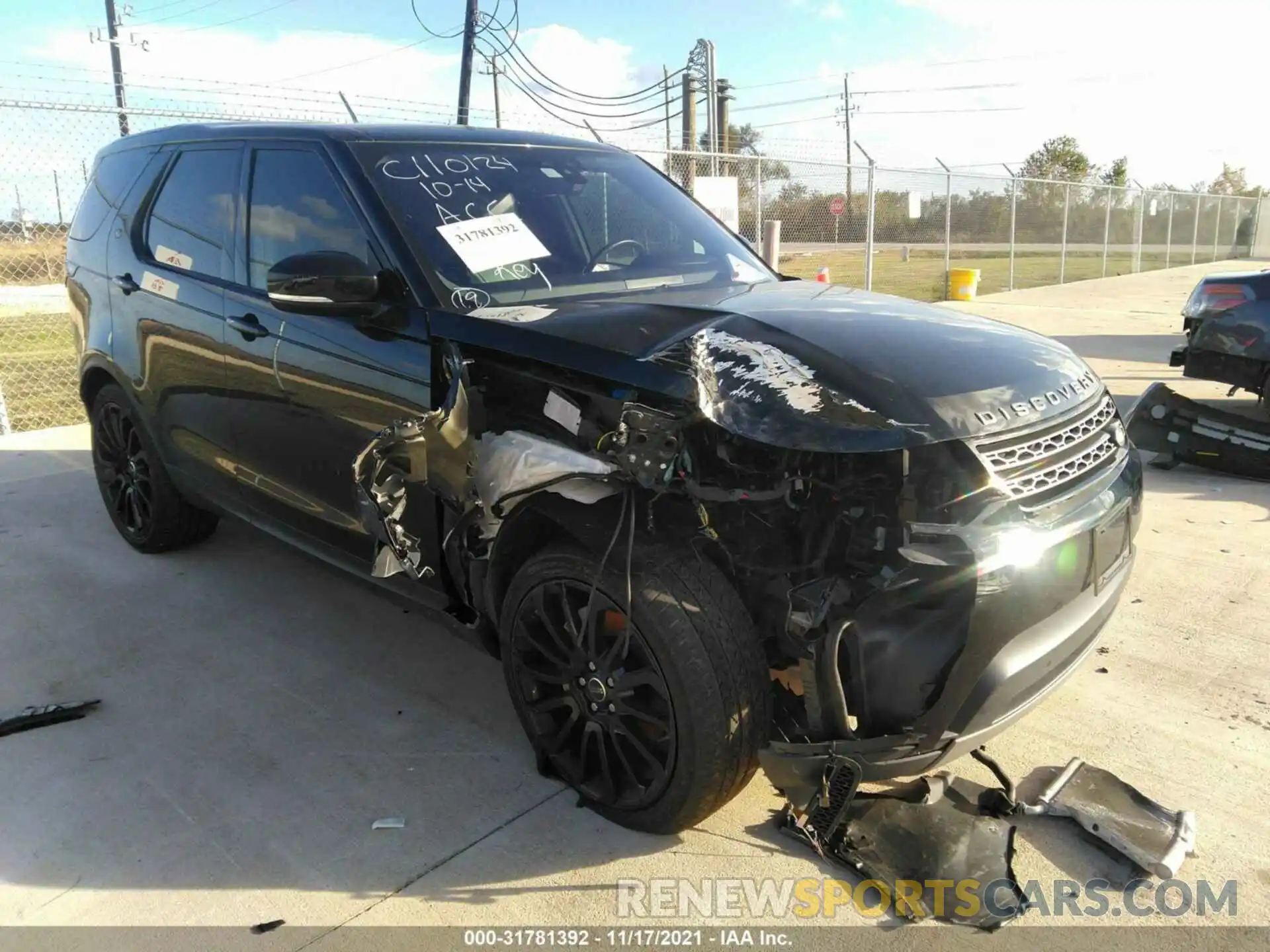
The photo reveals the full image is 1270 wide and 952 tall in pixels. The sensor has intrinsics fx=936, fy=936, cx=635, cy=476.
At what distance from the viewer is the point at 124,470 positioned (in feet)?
15.9

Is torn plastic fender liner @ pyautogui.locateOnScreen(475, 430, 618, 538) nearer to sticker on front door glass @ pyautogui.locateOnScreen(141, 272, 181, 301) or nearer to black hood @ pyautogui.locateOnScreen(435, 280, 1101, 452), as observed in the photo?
→ black hood @ pyautogui.locateOnScreen(435, 280, 1101, 452)

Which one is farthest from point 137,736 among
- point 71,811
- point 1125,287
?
point 1125,287

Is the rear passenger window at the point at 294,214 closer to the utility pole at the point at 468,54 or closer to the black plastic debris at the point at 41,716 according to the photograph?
the black plastic debris at the point at 41,716

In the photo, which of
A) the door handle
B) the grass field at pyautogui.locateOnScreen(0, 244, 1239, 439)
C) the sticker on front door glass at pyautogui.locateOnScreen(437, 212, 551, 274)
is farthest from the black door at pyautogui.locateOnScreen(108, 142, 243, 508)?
the grass field at pyautogui.locateOnScreen(0, 244, 1239, 439)

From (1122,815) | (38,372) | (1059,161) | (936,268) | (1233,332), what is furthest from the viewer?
(1059,161)

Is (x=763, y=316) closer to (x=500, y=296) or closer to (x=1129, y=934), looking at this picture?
(x=500, y=296)

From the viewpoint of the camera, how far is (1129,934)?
233 cm

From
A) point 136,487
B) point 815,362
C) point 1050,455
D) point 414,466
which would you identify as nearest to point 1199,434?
point 1050,455

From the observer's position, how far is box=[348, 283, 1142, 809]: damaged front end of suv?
7.26ft

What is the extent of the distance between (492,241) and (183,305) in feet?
5.26

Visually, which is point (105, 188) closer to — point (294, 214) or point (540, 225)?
point (294, 214)

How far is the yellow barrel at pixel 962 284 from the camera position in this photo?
1653cm

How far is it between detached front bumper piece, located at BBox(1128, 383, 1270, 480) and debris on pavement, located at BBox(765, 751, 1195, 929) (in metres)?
3.92

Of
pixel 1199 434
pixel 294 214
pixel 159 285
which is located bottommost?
pixel 1199 434
